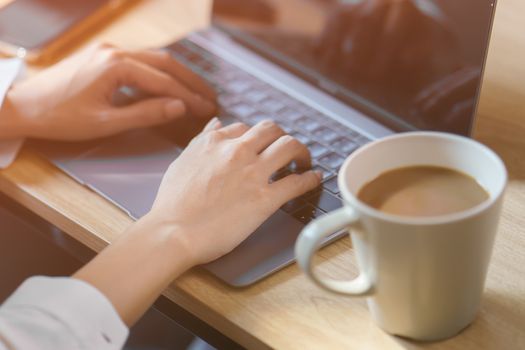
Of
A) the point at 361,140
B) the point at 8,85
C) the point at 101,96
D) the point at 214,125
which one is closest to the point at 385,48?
the point at 361,140

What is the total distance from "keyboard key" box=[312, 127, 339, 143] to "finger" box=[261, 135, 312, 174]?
7 cm

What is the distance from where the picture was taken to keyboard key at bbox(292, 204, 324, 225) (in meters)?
0.74

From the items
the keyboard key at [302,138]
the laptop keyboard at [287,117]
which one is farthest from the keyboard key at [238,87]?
the keyboard key at [302,138]

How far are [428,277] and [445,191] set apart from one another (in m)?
0.07

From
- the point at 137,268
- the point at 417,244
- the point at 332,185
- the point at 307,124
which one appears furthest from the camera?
the point at 307,124

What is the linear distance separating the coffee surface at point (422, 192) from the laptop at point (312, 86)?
0.12m

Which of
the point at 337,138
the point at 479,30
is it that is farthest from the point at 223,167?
the point at 479,30

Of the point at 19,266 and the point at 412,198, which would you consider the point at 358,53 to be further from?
the point at 19,266

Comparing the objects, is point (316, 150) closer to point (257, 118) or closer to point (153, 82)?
point (257, 118)

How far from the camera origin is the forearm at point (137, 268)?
26.0 inches

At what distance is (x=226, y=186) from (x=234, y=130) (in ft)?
0.30

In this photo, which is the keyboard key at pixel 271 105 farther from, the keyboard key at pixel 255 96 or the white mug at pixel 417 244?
the white mug at pixel 417 244

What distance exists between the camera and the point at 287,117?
2.94 feet

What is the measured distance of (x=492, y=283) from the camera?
2.22 ft
